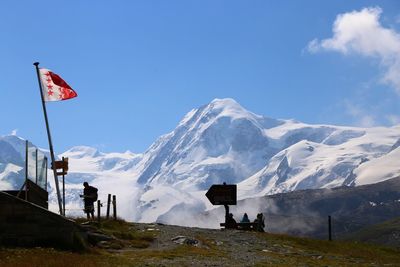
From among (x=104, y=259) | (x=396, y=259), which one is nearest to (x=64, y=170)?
(x=104, y=259)

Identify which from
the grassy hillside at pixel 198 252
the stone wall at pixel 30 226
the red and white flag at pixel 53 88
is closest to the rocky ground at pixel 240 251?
the grassy hillside at pixel 198 252

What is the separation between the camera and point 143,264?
27609 millimetres

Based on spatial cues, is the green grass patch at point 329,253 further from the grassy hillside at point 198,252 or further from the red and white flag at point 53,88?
the red and white flag at point 53,88

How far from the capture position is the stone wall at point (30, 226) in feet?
97.6

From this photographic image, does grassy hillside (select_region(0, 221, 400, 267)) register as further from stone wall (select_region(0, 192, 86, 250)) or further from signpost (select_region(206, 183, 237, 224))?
signpost (select_region(206, 183, 237, 224))

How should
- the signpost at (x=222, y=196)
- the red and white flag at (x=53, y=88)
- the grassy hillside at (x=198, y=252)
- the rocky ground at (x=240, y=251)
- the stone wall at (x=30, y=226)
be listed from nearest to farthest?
1. the grassy hillside at (x=198, y=252)
2. the stone wall at (x=30, y=226)
3. the rocky ground at (x=240, y=251)
4. the red and white flag at (x=53, y=88)
5. the signpost at (x=222, y=196)

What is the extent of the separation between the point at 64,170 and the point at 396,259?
859 inches

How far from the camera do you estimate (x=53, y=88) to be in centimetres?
3519

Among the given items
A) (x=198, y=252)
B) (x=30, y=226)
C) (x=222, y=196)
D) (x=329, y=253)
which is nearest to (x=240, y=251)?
(x=198, y=252)

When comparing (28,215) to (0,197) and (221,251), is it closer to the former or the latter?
(0,197)

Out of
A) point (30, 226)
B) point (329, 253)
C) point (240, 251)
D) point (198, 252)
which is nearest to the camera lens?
point (30, 226)

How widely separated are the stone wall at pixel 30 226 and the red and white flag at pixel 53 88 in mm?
6899

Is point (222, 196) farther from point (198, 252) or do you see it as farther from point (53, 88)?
point (53, 88)

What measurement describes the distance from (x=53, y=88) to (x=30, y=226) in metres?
8.28
